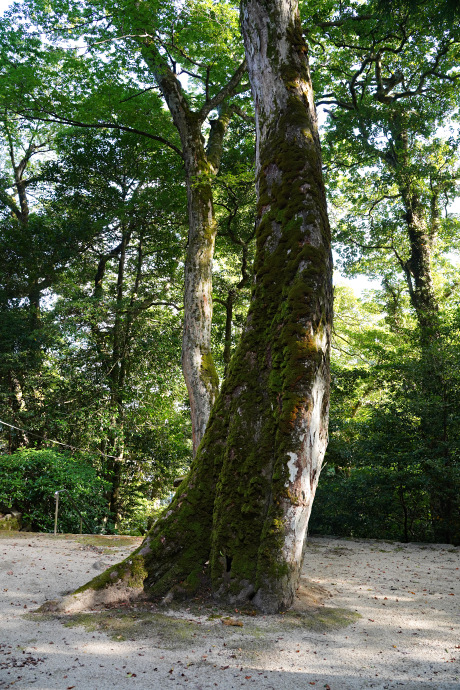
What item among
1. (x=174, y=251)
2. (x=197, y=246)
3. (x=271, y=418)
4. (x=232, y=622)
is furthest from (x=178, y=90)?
(x=232, y=622)

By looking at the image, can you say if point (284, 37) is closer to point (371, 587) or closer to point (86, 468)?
point (371, 587)

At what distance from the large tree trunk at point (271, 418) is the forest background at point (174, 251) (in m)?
3.35

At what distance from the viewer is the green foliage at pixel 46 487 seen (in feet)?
32.1

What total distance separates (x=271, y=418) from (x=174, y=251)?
1021cm

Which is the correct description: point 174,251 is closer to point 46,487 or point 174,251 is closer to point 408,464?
point 46,487

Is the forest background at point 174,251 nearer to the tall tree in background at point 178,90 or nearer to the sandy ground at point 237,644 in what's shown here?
the tall tree in background at point 178,90

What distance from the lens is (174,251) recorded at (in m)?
13.4

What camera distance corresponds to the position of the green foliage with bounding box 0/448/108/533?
9.78 meters

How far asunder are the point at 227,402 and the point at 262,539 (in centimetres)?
120

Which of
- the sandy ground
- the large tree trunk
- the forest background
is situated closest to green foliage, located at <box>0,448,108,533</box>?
the forest background

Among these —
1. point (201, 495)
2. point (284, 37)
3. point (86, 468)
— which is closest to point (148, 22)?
point (284, 37)

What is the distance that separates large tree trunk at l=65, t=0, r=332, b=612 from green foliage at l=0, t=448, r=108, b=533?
665 centimetres

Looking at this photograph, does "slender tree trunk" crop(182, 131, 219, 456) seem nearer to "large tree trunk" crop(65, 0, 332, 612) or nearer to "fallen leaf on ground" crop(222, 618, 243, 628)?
"large tree trunk" crop(65, 0, 332, 612)

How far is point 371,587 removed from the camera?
15.3ft
